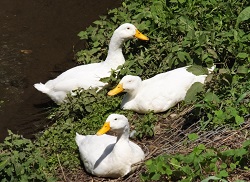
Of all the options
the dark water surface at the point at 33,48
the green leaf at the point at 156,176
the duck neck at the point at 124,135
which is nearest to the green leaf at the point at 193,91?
the duck neck at the point at 124,135

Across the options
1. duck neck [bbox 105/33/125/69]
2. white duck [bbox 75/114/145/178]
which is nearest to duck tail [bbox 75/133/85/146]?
white duck [bbox 75/114/145/178]

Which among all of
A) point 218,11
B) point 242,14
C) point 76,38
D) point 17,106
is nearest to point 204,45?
point 242,14

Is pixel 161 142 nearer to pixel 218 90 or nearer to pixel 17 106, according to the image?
pixel 218 90

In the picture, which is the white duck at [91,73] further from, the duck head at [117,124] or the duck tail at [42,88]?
the duck head at [117,124]

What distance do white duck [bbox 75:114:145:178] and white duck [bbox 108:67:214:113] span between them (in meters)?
0.93

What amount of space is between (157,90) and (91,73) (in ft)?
3.56

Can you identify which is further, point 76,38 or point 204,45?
point 76,38

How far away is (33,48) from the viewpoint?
35.7 feet

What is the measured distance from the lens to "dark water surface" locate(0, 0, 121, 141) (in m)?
9.21

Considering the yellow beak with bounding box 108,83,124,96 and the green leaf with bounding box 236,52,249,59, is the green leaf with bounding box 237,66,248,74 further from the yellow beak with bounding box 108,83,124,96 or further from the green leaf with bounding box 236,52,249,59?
the yellow beak with bounding box 108,83,124,96

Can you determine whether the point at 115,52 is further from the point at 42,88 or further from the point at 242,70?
the point at 242,70

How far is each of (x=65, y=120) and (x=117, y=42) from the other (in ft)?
4.13

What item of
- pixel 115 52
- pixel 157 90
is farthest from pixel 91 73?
pixel 157 90

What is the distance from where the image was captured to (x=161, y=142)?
766cm
